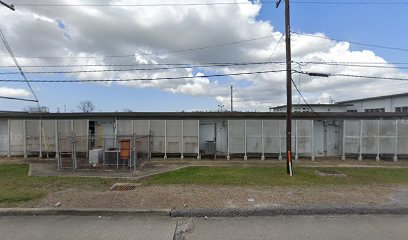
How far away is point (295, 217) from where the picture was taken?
242 inches

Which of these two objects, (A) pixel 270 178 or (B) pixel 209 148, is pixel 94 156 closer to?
(B) pixel 209 148

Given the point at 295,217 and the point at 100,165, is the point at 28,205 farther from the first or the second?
the point at 100,165

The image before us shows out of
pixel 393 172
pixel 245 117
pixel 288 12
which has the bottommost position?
pixel 393 172

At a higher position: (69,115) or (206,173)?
(69,115)

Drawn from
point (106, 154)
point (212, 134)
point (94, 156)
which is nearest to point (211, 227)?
point (106, 154)

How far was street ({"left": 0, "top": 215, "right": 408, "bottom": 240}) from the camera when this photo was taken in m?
5.09

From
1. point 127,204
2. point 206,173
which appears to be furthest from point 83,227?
point 206,173

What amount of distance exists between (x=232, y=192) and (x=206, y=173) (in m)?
3.47

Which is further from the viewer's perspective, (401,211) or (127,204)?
(127,204)

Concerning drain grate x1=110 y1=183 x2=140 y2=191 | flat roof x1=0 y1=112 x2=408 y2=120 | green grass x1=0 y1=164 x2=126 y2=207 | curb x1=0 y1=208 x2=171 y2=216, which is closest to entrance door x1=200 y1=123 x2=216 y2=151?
flat roof x1=0 y1=112 x2=408 y2=120

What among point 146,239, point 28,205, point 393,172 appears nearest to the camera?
point 146,239

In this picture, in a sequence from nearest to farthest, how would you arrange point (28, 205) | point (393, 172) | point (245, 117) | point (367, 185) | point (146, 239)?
point (146, 239) < point (28, 205) < point (367, 185) < point (393, 172) < point (245, 117)

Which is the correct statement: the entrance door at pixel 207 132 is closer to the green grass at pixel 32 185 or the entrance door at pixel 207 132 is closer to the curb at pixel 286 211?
the green grass at pixel 32 185

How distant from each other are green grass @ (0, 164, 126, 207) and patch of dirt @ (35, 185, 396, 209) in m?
0.56
